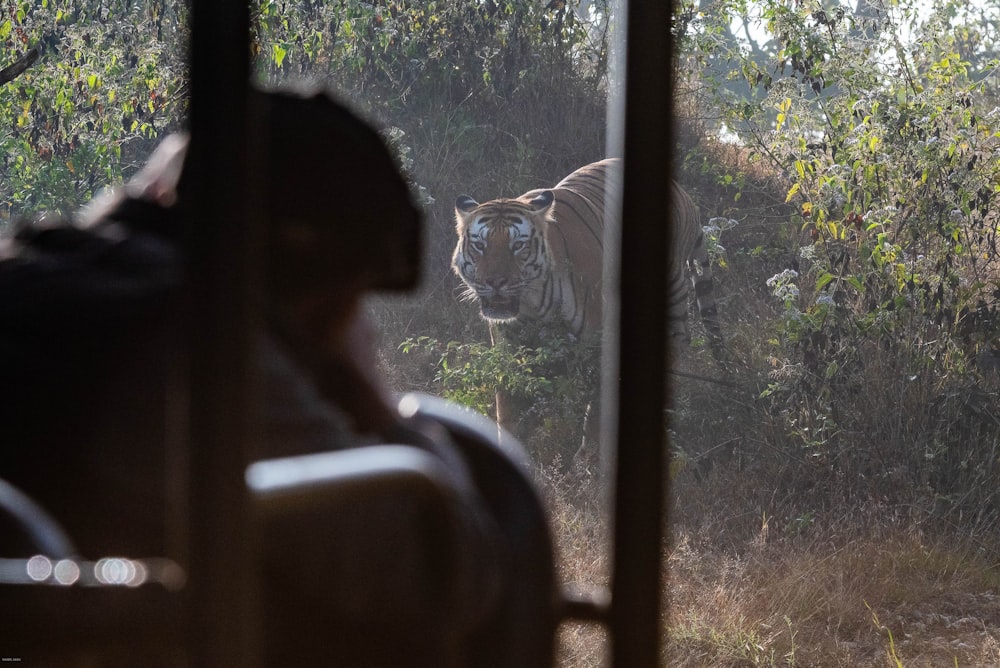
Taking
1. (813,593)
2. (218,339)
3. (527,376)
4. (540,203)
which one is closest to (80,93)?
(540,203)

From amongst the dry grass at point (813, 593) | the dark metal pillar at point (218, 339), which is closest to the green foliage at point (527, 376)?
→ the dry grass at point (813, 593)

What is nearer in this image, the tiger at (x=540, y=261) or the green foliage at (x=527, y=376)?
the green foliage at (x=527, y=376)

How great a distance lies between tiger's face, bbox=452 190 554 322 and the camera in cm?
550

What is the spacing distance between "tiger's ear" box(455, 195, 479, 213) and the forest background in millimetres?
575

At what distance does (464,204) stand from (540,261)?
0.49 meters

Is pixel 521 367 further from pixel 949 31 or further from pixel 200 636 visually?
pixel 200 636

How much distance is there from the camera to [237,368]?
749mm

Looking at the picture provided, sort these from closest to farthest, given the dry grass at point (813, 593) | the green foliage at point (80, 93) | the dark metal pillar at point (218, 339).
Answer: the dark metal pillar at point (218, 339) → the dry grass at point (813, 593) → the green foliage at point (80, 93)

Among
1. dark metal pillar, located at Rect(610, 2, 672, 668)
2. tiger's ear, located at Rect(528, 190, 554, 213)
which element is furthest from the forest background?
dark metal pillar, located at Rect(610, 2, 672, 668)

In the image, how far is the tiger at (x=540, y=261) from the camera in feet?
18.1

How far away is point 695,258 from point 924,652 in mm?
3980

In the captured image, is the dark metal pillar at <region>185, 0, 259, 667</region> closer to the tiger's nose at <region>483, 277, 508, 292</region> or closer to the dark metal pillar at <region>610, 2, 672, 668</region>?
the dark metal pillar at <region>610, 2, 672, 668</region>

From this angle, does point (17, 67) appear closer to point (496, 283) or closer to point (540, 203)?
point (496, 283)

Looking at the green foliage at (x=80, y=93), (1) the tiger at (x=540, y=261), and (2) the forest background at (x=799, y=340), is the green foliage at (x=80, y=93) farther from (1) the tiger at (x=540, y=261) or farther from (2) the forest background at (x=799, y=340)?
(1) the tiger at (x=540, y=261)
